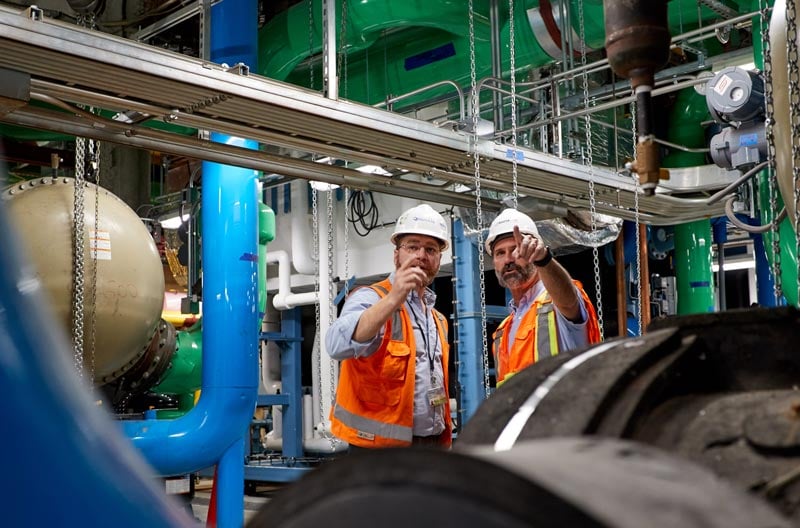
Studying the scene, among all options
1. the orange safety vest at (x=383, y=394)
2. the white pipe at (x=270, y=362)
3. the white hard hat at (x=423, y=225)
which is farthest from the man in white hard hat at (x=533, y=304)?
the white pipe at (x=270, y=362)

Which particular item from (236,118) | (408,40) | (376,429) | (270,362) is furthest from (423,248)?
(270,362)

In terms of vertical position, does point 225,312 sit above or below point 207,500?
above

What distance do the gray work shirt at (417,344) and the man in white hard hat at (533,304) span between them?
276mm

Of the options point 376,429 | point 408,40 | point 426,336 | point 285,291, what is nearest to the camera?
point 376,429

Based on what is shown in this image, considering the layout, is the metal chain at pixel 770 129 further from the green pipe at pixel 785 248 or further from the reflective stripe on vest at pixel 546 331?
the reflective stripe on vest at pixel 546 331

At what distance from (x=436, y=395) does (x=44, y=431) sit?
2.64m

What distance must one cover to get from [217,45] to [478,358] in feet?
9.03

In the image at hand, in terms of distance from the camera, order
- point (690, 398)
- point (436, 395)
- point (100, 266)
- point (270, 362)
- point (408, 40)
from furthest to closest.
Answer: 1. point (270, 362)
2. point (408, 40)
3. point (100, 266)
4. point (436, 395)
5. point (690, 398)

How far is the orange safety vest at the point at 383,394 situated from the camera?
3.05 m

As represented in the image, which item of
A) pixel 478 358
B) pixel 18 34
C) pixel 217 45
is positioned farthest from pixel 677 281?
pixel 18 34

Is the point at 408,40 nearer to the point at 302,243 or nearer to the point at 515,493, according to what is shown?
the point at 302,243

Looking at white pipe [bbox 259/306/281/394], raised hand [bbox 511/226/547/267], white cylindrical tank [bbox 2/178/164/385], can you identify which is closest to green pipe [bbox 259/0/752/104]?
white cylindrical tank [bbox 2/178/164/385]

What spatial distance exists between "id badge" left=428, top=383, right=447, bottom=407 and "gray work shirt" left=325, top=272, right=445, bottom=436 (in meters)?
0.01

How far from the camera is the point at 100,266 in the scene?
152 inches
